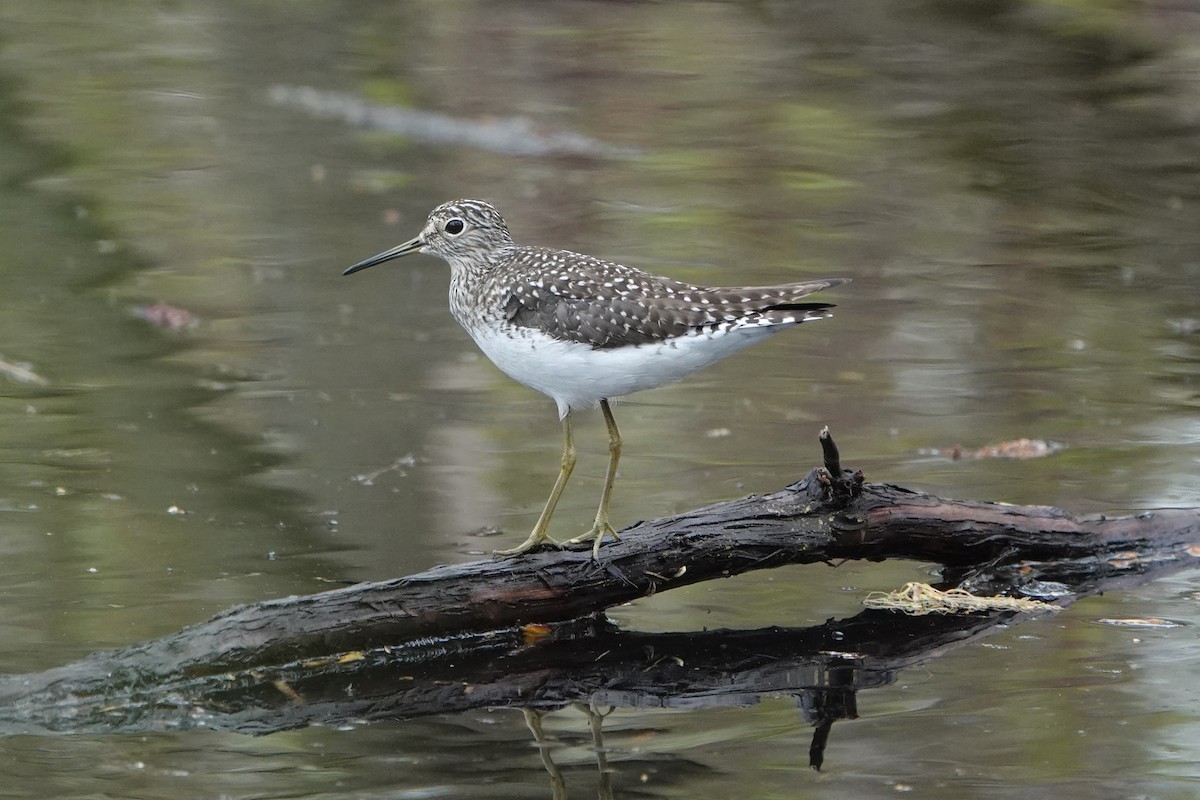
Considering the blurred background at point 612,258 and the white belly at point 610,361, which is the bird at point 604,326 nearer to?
the white belly at point 610,361

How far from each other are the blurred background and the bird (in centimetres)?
99

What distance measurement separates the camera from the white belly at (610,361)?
6.03 meters

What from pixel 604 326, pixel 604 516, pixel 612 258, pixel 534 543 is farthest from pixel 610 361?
pixel 612 258

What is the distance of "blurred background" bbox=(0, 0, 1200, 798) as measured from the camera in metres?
5.39

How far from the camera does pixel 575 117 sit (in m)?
15.6

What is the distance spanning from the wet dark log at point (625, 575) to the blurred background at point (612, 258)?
23cm

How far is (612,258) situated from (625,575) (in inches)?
229

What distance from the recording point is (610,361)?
239 inches

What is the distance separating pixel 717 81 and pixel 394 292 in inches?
262

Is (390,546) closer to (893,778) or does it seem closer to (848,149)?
(893,778)

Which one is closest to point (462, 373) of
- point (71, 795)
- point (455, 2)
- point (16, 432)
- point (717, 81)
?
point (16, 432)

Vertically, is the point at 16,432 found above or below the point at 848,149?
below

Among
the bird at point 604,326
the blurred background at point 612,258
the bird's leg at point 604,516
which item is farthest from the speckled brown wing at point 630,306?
the blurred background at point 612,258

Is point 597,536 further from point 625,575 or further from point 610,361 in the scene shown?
point 610,361
